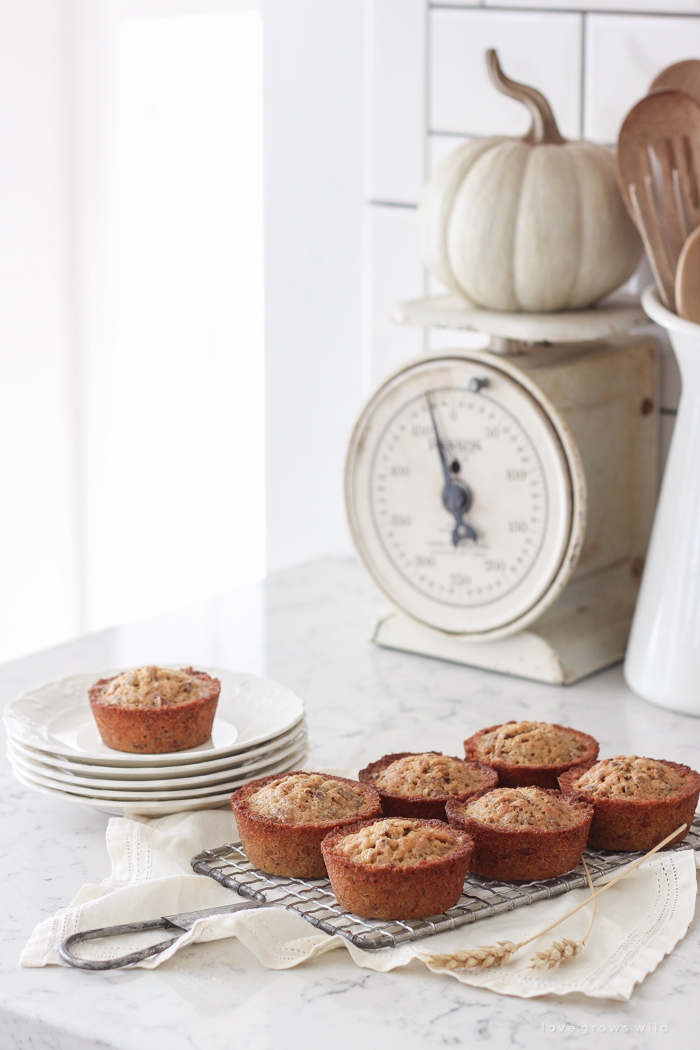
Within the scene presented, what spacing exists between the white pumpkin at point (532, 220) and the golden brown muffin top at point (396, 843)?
1.77ft

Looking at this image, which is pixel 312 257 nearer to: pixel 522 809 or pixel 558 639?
pixel 558 639

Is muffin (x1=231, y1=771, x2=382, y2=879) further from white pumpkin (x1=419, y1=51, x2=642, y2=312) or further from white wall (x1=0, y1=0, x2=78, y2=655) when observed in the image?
white wall (x1=0, y1=0, x2=78, y2=655)

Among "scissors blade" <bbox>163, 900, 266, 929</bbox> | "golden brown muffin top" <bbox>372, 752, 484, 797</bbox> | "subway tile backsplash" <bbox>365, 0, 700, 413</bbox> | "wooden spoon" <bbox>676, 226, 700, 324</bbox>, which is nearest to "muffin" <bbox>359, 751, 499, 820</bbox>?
"golden brown muffin top" <bbox>372, 752, 484, 797</bbox>

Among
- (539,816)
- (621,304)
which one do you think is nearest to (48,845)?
(539,816)

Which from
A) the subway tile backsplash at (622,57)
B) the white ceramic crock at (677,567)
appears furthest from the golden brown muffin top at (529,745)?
the subway tile backsplash at (622,57)

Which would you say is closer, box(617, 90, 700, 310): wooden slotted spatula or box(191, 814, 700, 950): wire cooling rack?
box(191, 814, 700, 950): wire cooling rack

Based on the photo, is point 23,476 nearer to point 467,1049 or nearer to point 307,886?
point 307,886

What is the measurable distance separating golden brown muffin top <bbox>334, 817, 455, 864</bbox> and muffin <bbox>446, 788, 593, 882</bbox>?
0.03 metres

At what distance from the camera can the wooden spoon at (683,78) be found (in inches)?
42.8

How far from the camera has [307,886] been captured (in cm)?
73

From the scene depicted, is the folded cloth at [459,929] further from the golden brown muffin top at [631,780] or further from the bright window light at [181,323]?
the bright window light at [181,323]

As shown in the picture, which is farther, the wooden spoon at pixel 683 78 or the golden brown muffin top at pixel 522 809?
the wooden spoon at pixel 683 78

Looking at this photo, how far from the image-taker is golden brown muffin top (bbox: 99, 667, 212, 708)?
86 centimetres

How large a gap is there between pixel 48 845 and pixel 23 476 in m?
1.36
